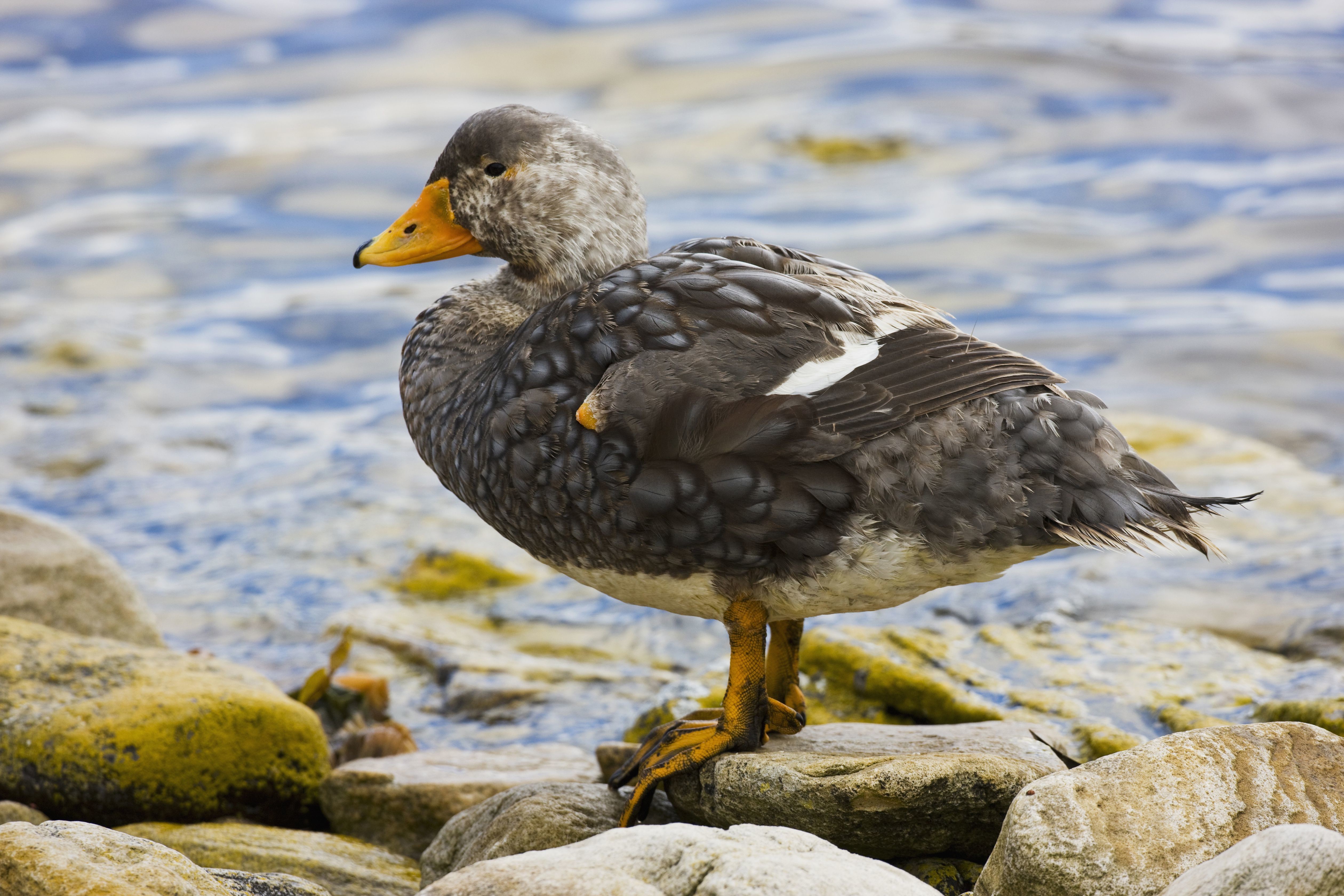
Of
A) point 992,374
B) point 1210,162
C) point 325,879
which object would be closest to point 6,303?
point 325,879

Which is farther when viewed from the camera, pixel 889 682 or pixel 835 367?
pixel 889 682

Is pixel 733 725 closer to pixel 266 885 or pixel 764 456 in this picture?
pixel 764 456

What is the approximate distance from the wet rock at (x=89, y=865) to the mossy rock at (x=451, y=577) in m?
4.32

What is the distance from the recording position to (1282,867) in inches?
90.4

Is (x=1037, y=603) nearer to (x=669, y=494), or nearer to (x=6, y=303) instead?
(x=669, y=494)

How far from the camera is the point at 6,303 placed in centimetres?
1216

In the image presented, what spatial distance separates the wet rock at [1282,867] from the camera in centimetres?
226

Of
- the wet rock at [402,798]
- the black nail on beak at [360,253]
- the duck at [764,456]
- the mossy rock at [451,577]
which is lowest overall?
the mossy rock at [451,577]

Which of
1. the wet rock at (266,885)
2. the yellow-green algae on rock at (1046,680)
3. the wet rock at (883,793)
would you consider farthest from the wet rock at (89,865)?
the yellow-green algae on rock at (1046,680)

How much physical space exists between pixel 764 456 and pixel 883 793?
87cm

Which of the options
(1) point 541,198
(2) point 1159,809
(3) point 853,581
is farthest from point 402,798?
(2) point 1159,809

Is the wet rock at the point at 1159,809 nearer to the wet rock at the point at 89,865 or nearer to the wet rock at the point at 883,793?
the wet rock at the point at 883,793

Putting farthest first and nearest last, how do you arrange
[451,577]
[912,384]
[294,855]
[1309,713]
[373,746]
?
[451,577]
[373,746]
[1309,713]
[294,855]
[912,384]

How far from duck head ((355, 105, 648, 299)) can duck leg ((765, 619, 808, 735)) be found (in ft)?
4.17
